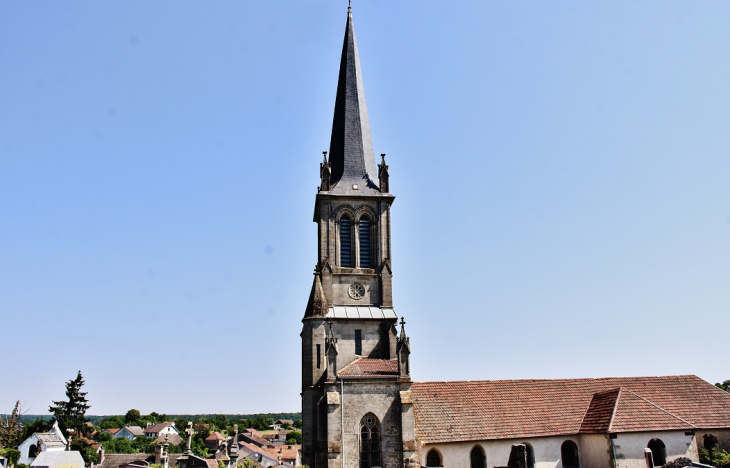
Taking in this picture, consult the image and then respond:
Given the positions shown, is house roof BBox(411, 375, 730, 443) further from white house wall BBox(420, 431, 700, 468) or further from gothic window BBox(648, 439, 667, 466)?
gothic window BBox(648, 439, 667, 466)

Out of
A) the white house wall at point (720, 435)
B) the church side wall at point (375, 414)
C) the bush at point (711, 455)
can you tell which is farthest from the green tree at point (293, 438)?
the bush at point (711, 455)

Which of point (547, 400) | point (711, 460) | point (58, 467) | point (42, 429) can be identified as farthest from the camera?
point (42, 429)

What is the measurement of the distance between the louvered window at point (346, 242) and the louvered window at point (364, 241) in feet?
2.16

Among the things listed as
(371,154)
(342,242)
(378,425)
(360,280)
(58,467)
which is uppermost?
(371,154)

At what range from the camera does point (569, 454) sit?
33.8 metres

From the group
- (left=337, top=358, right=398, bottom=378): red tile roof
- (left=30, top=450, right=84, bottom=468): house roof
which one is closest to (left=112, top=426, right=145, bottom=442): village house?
(left=30, top=450, right=84, bottom=468): house roof

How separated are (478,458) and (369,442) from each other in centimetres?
634

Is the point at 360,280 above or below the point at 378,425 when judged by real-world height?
above

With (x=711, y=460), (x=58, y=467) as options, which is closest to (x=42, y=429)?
(x=58, y=467)

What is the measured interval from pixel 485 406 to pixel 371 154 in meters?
17.1

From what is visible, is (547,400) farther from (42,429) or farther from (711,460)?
(42,429)

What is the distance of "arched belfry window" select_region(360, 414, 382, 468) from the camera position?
29.8m

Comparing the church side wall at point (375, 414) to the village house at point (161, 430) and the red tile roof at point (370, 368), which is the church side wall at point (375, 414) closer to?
the red tile roof at point (370, 368)

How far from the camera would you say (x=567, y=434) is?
110ft
